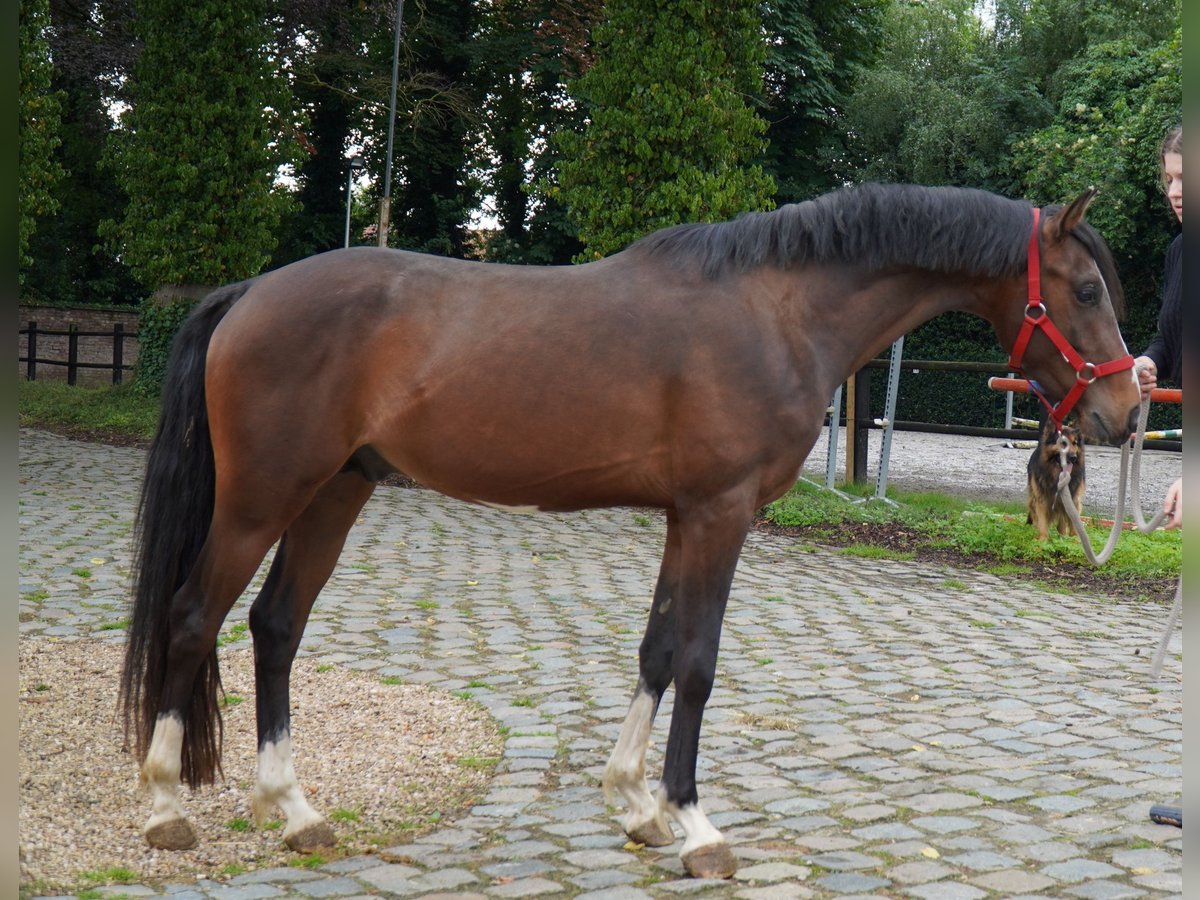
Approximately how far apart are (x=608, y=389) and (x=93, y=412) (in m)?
17.1

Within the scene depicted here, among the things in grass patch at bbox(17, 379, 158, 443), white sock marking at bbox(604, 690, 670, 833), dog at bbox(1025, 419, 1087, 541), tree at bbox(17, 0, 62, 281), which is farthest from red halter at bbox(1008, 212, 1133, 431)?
grass patch at bbox(17, 379, 158, 443)

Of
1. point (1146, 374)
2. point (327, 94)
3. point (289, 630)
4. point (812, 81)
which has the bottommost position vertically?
point (289, 630)

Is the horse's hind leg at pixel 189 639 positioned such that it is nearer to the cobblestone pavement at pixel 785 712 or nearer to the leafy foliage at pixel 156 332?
the cobblestone pavement at pixel 785 712

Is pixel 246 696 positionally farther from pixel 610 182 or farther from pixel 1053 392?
pixel 610 182

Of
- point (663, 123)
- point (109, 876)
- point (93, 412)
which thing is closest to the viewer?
point (109, 876)

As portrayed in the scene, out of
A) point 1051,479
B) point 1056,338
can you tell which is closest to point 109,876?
point 1056,338

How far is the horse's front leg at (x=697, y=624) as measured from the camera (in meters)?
3.68

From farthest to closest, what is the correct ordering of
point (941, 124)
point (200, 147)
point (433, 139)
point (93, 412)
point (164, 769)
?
point (433, 139), point (941, 124), point (93, 412), point (200, 147), point (164, 769)

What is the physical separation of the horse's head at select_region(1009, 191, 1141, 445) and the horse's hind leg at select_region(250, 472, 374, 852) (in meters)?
2.26

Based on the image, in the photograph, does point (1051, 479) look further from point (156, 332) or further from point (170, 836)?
point (156, 332)

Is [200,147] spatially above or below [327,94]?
below

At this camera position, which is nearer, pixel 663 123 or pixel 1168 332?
pixel 1168 332

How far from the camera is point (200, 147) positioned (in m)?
18.1

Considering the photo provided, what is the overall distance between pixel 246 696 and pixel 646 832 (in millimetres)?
2219
